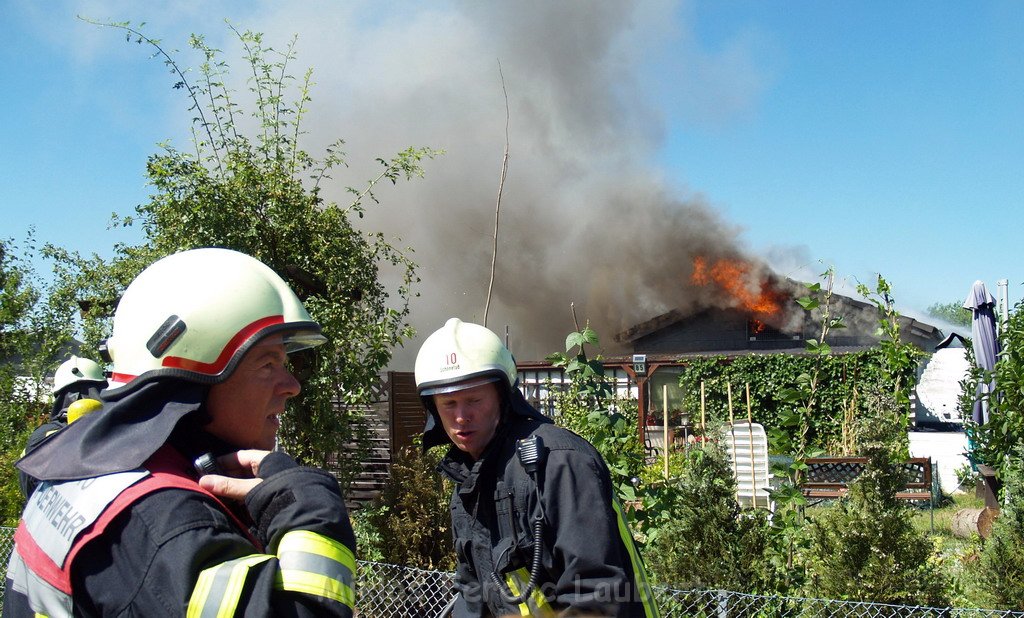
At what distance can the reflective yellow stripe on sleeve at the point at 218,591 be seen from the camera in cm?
117

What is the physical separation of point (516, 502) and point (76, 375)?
4226 millimetres

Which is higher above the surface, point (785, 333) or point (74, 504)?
point (785, 333)

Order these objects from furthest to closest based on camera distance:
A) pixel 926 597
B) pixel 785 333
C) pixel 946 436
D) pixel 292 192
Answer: pixel 785 333, pixel 946 436, pixel 292 192, pixel 926 597

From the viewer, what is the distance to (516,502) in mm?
2584

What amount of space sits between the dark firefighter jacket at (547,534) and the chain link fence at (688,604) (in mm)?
1655

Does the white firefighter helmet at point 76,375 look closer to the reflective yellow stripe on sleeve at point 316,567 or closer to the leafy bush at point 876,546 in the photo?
the leafy bush at point 876,546

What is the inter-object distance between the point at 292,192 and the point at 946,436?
506 inches

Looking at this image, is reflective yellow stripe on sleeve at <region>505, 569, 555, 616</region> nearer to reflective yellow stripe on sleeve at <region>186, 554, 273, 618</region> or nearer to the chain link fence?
reflective yellow stripe on sleeve at <region>186, 554, 273, 618</region>

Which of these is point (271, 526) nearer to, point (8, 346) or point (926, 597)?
point (926, 597)

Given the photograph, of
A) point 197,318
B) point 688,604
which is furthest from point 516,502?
point 688,604

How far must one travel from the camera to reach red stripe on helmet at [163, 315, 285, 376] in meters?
1.46

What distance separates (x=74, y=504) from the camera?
4.17 ft

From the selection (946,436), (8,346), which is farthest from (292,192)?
(946,436)

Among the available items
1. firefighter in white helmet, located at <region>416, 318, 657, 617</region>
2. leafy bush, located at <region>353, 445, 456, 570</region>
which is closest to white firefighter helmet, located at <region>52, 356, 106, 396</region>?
leafy bush, located at <region>353, 445, 456, 570</region>
